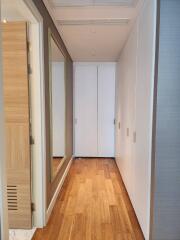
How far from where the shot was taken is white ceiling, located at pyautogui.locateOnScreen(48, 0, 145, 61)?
231 cm

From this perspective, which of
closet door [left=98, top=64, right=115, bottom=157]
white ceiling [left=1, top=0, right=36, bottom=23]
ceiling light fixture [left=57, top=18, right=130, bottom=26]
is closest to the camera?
white ceiling [left=1, top=0, right=36, bottom=23]

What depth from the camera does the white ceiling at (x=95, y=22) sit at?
231 centimetres

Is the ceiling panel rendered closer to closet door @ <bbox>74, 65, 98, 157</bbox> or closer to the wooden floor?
the wooden floor

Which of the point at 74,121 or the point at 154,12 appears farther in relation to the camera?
the point at 74,121

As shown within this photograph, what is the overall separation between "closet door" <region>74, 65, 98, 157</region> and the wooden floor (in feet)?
4.31

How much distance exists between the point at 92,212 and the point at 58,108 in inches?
67.4

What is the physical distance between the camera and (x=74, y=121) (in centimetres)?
542

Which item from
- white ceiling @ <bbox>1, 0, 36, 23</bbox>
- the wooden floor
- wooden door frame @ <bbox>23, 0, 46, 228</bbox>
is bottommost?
the wooden floor

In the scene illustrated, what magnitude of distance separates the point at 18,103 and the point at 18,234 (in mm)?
1377

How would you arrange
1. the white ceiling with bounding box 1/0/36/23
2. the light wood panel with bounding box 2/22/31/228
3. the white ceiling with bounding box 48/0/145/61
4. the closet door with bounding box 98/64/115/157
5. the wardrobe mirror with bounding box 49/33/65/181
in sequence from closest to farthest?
the white ceiling with bounding box 1/0/36/23, the light wood panel with bounding box 2/22/31/228, the white ceiling with bounding box 48/0/145/61, the wardrobe mirror with bounding box 49/33/65/181, the closet door with bounding box 98/64/115/157

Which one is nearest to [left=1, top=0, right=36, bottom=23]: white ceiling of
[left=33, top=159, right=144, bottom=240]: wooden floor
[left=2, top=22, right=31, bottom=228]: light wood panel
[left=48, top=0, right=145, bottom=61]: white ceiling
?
[left=2, top=22, right=31, bottom=228]: light wood panel

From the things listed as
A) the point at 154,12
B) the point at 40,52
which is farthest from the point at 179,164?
the point at 40,52

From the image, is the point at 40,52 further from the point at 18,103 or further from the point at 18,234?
the point at 18,234

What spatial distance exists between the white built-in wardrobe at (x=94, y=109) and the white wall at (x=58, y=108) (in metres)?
1.52
